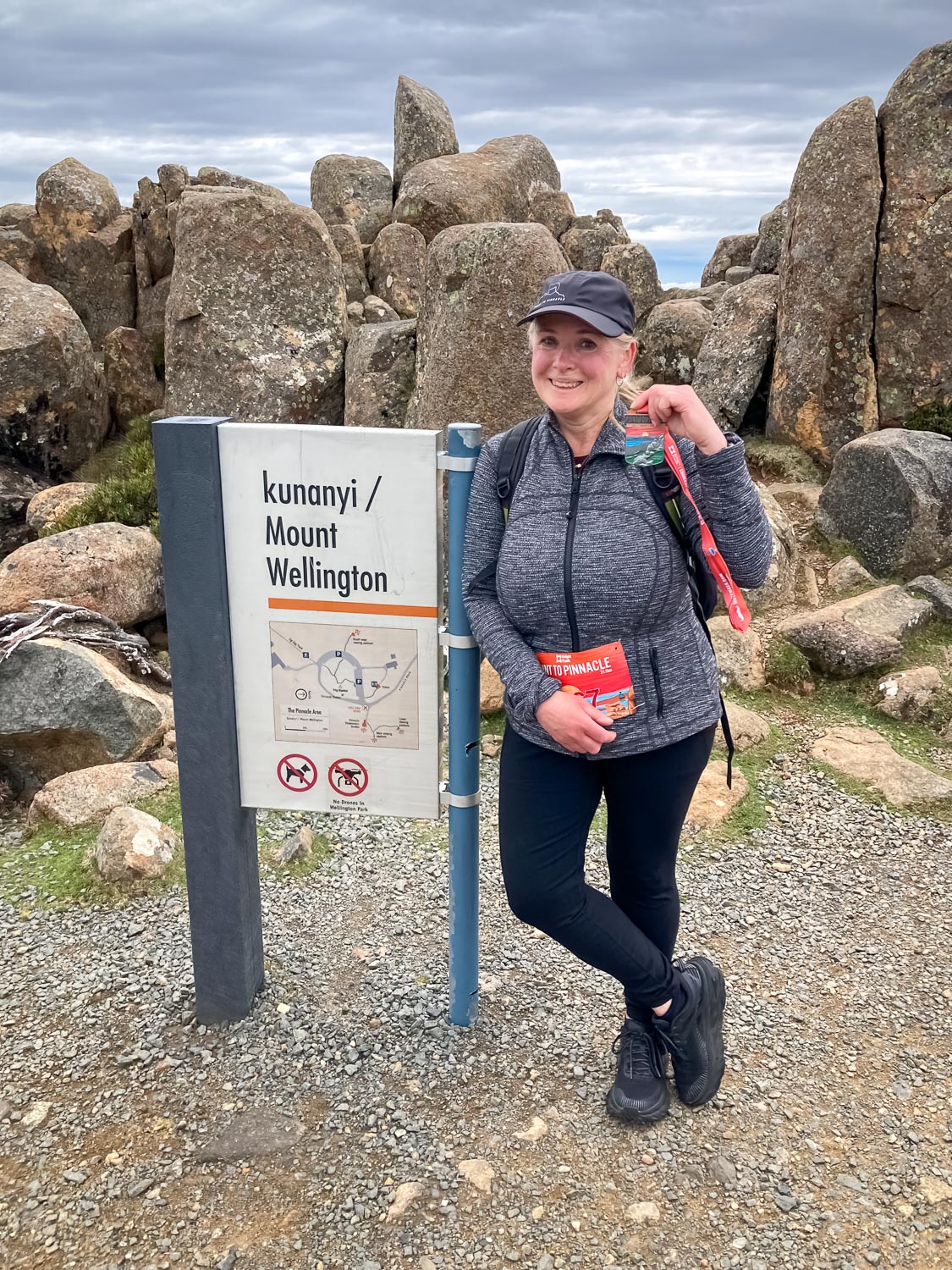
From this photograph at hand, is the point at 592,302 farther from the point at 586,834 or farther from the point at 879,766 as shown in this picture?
the point at 879,766

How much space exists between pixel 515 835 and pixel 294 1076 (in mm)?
1527

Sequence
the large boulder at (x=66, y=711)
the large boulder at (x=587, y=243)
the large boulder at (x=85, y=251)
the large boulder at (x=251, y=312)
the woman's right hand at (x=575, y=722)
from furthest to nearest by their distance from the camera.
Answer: the large boulder at (x=587, y=243) < the large boulder at (x=85, y=251) < the large boulder at (x=251, y=312) < the large boulder at (x=66, y=711) < the woman's right hand at (x=575, y=722)

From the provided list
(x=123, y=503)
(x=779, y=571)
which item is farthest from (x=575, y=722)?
(x=123, y=503)

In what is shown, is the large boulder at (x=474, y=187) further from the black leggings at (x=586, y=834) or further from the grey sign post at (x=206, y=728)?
the black leggings at (x=586, y=834)

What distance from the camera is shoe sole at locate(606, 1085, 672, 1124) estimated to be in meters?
3.86

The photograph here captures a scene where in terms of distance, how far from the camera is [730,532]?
10.6 ft

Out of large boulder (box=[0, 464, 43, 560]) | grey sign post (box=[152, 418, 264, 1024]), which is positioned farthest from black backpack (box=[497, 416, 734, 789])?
large boulder (box=[0, 464, 43, 560])

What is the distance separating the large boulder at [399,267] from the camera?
2173cm

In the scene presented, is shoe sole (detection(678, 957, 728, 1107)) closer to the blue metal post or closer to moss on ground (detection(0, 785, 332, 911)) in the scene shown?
the blue metal post

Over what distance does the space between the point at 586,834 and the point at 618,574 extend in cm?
97

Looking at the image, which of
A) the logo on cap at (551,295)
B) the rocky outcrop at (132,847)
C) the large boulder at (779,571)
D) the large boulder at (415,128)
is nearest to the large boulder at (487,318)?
the large boulder at (779,571)

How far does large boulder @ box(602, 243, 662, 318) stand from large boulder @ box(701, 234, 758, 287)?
5.78m

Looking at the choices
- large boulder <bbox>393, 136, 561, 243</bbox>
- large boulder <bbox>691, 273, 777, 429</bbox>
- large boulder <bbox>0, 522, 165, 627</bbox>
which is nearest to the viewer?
large boulder <bbox>0, 522, 165, 627</bbox>

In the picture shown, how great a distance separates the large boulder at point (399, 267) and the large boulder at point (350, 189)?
534cm
